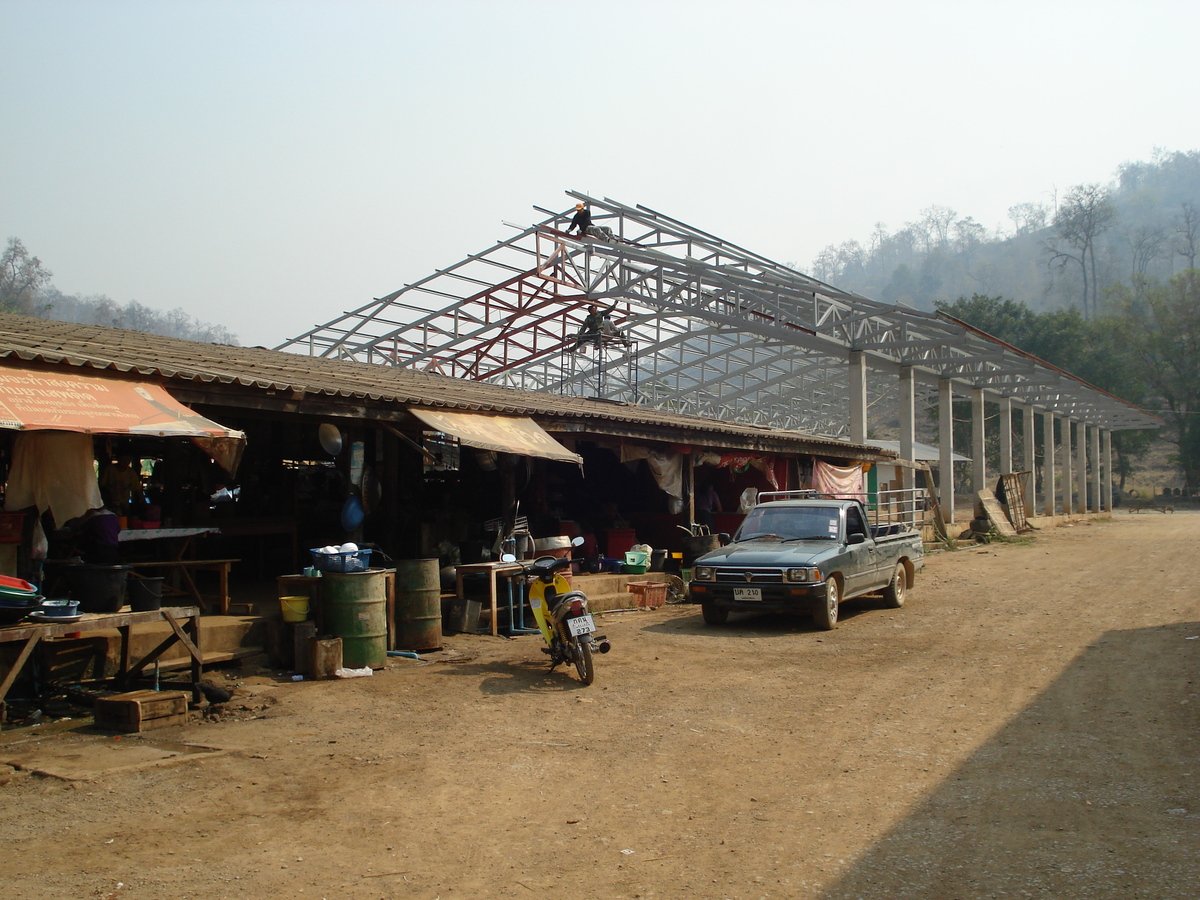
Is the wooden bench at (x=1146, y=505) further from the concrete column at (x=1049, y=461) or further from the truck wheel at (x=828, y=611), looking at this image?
the truck wheel at (x=828, y=611)

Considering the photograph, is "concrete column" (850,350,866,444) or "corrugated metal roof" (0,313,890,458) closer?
"corrugated metal roof" (0,313,890,458)

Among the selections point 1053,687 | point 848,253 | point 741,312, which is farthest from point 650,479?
point 848,253

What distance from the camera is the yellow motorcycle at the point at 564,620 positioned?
789cm

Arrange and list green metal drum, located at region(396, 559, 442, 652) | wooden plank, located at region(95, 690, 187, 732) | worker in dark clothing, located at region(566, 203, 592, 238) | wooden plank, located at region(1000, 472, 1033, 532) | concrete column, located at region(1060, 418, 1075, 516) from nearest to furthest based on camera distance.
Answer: wooden plank, located at region(95, 690, 187, 732) → green metal drum, located at region(396, 559, 442, 652) → worker in dark clothing, located at region(566, 203, 592, 238) → wooden plank, located at region(1000, 472, 1033, 532) → concrete column, located at region(1060, 418, 1075, 516)

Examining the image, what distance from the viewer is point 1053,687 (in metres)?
7.60

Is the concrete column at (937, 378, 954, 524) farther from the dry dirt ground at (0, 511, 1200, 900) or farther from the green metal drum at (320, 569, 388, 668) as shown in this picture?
the green metal drum at (320, 569, 388, 668)

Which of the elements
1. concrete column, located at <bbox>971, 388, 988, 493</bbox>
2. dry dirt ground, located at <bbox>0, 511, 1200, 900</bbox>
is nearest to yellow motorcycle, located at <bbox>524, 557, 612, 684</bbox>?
dry dirt ground, located at <bbox>0, 511, 1200, 900</bbox>

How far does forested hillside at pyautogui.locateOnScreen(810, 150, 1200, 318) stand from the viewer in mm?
100938

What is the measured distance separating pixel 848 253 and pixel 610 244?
135 metres

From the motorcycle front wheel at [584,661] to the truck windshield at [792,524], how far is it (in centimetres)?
478

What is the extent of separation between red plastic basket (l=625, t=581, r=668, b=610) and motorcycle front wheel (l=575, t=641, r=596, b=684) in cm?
510

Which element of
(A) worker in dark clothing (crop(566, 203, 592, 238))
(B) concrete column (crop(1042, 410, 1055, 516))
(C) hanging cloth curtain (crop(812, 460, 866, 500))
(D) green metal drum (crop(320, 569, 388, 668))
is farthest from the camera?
(B) concrete column (crop(1042, 410, 1055, 516))

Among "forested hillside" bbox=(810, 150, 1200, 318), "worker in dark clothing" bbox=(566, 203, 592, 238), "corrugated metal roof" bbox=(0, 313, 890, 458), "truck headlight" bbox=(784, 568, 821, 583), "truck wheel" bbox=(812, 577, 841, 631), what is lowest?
"truck wheel" bbox=(812, 577, 841, 631)

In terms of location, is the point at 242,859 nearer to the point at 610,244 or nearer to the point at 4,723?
the point at 4,723
